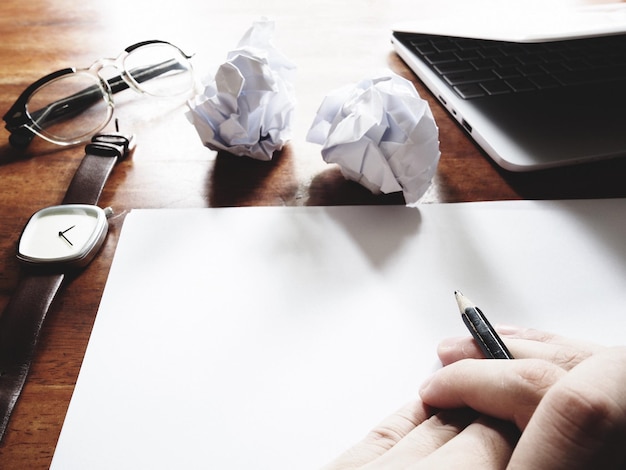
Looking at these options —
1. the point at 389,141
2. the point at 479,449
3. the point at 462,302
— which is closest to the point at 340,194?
the point at 389,141

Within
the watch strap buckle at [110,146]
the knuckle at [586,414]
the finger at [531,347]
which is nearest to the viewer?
the knuckle at [586,414]

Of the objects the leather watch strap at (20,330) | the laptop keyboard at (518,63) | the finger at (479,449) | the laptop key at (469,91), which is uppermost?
the laptop keyboard at (518,63)

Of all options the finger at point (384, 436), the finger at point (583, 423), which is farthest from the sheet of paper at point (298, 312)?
the finger at point (583, 423)

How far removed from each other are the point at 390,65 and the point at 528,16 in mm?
218

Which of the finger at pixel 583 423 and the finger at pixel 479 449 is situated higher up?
the finger at pixel 583 423

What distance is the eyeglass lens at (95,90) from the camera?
633mm

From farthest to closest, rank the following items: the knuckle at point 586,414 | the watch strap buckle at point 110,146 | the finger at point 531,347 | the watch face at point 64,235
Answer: the watch strap buckle at point 110,146 → the watch face at point 64,235 → the finger at point 531,347 → the knuckle at point 586,414

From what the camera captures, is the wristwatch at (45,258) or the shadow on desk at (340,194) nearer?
the wristwatch at (45,258)

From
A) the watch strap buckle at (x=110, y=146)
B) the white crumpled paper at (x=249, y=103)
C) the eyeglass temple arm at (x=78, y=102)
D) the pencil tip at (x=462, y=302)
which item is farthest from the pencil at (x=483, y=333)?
the eyeglass temple arm at (x=78, y=102)

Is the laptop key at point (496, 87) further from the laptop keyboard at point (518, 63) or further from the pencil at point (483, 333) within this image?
the pencil at point (483, 333)

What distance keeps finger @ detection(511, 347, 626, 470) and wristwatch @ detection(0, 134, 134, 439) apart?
1.19 ft

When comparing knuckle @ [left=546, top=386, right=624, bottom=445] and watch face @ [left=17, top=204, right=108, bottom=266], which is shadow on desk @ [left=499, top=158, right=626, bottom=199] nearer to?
knuckle @ [left=546, top=386, right=624, bottom=445]

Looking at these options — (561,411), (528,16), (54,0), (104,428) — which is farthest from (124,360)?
(54,0)

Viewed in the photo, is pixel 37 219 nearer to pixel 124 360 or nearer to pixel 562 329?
pixel 124 360
